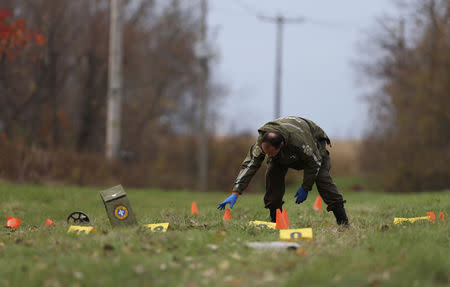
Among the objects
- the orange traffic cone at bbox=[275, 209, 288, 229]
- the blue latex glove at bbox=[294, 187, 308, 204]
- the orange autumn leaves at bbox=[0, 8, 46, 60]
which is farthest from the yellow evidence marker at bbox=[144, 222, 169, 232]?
the orange autumn leaves at bbox=[0, 8, 46, 60]

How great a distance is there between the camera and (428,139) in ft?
80.4

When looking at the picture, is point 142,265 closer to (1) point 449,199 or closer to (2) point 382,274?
(2) point 382,274

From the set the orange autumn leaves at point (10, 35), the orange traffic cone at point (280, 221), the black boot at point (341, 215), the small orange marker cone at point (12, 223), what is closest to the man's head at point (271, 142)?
the orange traffic cone at point (280, 221)

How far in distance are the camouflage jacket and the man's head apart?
10 cm

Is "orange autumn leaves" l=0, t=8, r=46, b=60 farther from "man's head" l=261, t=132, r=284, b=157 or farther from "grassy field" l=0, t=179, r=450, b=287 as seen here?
"man's head" l=261, t=132, r=284, b=157

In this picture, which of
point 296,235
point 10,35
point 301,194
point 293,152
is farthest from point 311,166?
point 10,35

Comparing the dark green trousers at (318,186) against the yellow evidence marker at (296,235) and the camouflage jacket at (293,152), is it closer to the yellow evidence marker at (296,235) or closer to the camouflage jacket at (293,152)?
the camouflage jacket at (293,152)

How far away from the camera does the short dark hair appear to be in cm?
659

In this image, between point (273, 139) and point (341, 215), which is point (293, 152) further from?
point (341, 215)

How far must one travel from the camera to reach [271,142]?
6598 mm

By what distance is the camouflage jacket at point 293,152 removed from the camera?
6.82 meters

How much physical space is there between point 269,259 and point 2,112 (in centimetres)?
1824

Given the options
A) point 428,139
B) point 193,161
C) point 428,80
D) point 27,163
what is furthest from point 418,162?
point 27,163

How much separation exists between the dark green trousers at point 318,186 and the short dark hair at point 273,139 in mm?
794
